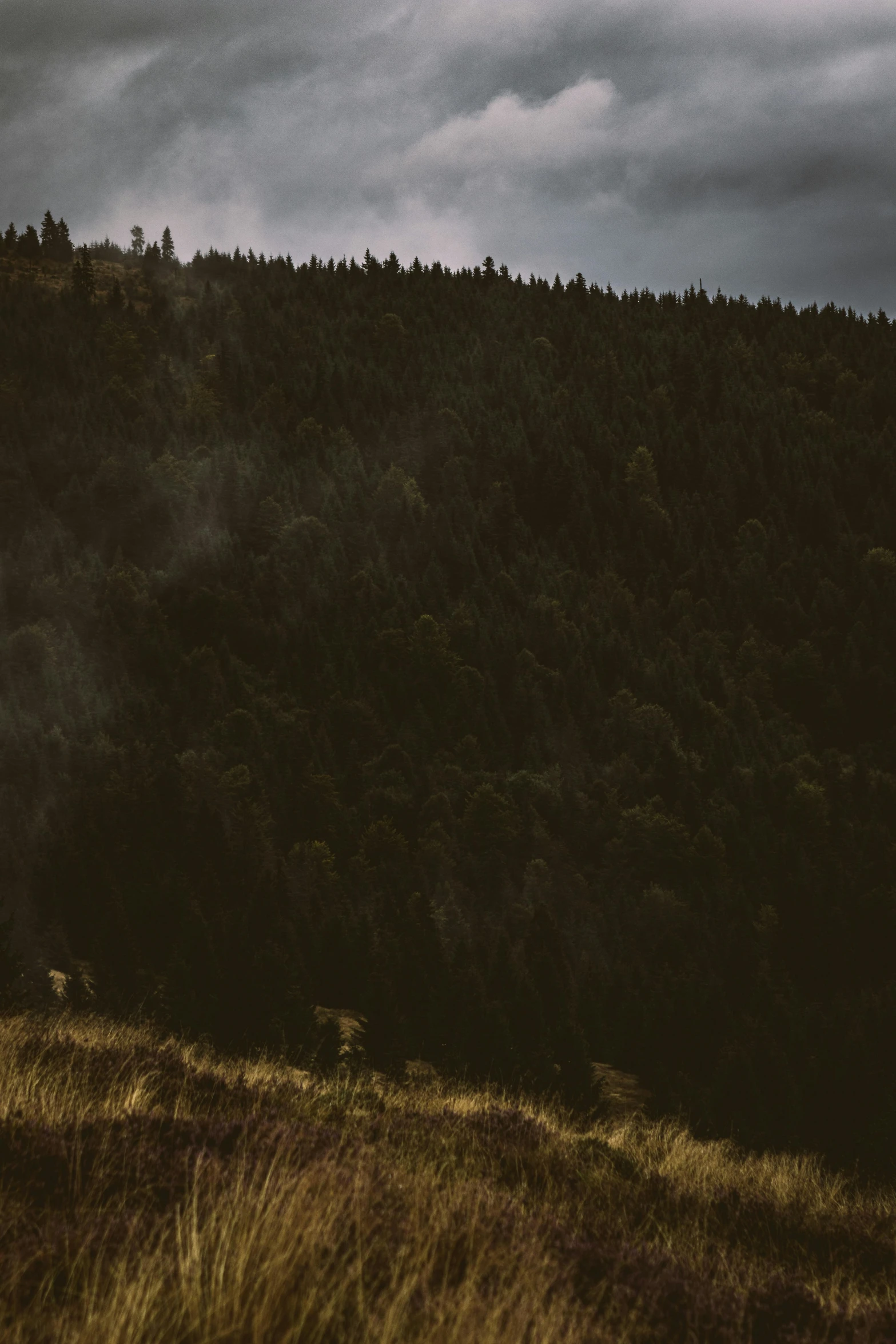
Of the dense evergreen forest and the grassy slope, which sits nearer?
the grassy slope

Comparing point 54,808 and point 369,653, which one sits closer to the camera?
point 54,808

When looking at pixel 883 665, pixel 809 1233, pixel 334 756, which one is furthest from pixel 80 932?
pixel 883 665

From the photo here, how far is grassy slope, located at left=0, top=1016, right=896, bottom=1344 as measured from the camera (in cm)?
430

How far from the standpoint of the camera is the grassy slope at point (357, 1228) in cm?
430

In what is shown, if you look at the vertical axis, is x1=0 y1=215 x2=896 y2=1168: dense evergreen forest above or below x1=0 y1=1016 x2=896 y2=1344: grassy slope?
below

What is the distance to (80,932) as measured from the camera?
285 feet

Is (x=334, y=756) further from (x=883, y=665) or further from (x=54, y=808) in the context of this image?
(x=883, y=665)

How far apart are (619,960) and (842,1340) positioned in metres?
113

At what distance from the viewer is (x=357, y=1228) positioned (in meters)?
5.14

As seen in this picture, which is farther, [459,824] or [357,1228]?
[459,824]

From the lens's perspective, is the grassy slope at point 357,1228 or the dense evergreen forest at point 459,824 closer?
the grassy slope at point 357,1228

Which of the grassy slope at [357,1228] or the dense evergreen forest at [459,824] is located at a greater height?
the grassy slope at [357,1228]

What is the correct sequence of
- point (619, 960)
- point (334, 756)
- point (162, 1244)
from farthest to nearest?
point (334, 756) < point (619, 960) < point (162, 1244)

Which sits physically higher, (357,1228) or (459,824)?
(357,1228)
